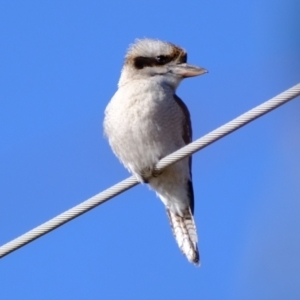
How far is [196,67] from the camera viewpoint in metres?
5.41

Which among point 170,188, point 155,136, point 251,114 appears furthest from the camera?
point 170,188

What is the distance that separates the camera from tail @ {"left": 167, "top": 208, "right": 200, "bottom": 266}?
18.4 ft

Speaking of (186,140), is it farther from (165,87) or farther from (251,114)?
(251,114)

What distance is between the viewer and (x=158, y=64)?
5.55m

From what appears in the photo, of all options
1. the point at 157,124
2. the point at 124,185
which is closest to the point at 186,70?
the point at 157,124

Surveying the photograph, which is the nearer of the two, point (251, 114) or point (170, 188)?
point (251, 114)

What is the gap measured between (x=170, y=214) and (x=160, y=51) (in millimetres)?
890

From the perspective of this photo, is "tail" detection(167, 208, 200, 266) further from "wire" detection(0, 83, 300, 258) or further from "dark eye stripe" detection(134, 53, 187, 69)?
"wire" detection(0, 83, 300, 258)

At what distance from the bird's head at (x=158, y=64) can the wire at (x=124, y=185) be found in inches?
46.2

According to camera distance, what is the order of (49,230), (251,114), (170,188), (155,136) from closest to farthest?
(251,114)
(49,230)
(155,136)
(170,188)

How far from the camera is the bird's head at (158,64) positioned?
17.8 feet

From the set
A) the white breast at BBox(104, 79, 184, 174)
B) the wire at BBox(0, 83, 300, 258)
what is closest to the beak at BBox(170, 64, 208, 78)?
the white breast at BBox(104, 79, 184, 174)

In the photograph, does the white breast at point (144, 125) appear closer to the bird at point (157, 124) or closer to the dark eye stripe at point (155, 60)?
the bird at point (157, 124)

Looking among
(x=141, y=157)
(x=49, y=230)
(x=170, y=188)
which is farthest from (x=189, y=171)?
(x=49, y=230)
